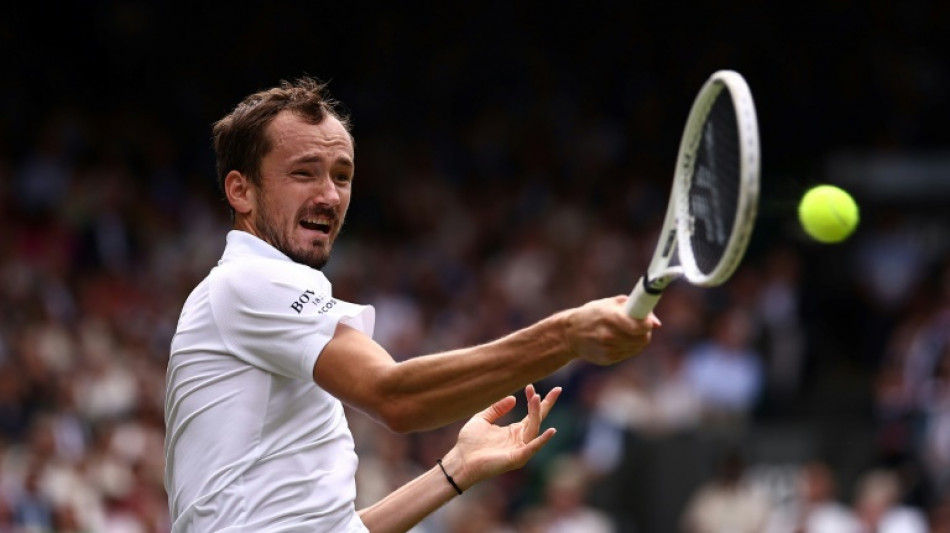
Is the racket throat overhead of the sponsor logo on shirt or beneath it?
overhead

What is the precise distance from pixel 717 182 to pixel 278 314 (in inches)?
47.1

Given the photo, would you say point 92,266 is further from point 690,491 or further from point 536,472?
point 690,491

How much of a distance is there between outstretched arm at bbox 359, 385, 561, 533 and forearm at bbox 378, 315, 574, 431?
0.75 m

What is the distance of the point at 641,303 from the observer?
13.0ft

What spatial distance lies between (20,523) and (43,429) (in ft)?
3.38

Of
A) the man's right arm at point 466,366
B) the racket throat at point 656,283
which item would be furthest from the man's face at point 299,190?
the racket throat at point 656,283

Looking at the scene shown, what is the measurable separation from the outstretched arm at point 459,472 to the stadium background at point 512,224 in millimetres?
6208

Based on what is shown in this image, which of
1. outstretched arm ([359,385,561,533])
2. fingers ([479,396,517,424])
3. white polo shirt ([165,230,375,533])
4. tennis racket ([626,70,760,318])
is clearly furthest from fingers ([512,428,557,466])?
tennis racket ([626,70,760,318])

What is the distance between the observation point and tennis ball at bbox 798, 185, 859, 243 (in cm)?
556

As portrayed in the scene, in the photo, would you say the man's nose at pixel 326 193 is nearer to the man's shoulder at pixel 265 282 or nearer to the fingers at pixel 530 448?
the man's shoulder at pixel 265 282

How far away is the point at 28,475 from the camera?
1119cm

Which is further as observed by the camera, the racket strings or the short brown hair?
the short brown hair

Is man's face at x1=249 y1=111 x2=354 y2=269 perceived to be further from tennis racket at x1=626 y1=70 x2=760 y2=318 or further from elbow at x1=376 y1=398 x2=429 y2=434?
tennis racket at x1=626 y1=70 x2=760 y2=318

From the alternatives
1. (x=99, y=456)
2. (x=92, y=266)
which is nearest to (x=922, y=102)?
(x=92, y=266)
